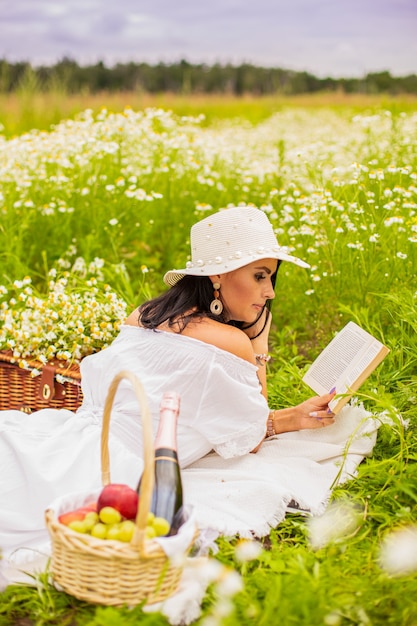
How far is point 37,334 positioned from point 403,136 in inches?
136

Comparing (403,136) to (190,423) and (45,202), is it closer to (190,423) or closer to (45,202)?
(45,202)

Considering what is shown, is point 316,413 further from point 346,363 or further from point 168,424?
point 168,424

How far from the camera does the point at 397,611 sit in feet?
6.72

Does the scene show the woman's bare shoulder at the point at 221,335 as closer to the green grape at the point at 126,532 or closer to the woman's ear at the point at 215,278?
the woman's ear at the point at 215,278

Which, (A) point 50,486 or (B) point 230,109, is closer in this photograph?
(A) point 50,486

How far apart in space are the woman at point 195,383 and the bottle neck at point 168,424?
38 cm

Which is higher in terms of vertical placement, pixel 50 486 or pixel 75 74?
pixel 75 74

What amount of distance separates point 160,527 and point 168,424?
31 centimetres

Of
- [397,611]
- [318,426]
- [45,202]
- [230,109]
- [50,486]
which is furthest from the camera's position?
[230,109]

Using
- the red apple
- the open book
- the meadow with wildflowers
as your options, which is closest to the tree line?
the meadow with wildflowers

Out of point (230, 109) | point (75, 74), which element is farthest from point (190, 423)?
point (75, 74)

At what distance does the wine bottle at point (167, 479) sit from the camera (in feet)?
7.14

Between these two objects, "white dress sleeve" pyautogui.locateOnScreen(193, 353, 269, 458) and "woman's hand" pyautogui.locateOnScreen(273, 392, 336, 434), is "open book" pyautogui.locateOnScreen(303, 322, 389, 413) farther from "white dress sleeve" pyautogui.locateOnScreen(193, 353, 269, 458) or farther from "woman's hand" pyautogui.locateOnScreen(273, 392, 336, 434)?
"white dress sleeve" pyautogui.locateOnScreen(193, 353, 269, 458)

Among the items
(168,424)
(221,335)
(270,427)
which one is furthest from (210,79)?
(168,424)
